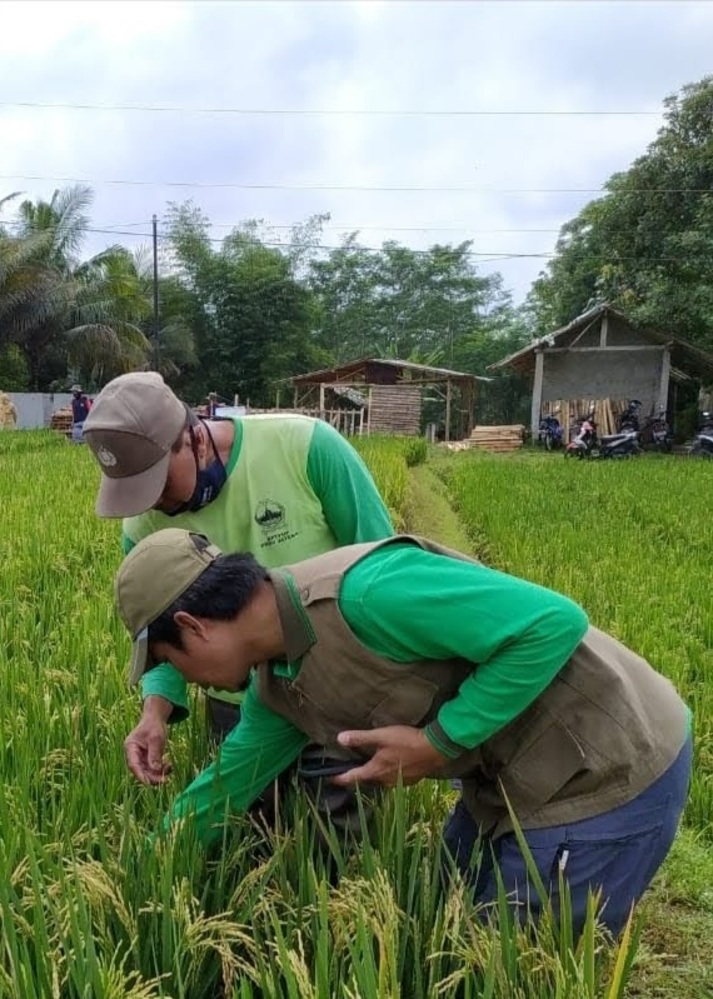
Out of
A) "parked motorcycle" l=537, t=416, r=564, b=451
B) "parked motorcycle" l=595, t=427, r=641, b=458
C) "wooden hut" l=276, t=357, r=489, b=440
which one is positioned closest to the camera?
"parked motorcycle" l=595, t=427, r=641, b=458

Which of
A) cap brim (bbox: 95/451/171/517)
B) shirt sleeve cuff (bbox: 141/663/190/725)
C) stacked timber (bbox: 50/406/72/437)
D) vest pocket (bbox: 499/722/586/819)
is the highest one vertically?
cap brim (bbox: 95/451/171/517)

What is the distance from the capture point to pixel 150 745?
1829mm

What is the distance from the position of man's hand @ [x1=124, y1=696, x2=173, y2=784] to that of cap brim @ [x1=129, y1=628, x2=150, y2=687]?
44 cm

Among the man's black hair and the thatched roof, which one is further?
the thatched roof

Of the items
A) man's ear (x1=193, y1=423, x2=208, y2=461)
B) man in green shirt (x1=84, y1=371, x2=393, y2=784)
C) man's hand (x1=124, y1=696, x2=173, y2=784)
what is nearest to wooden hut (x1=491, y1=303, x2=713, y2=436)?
man in green shirt (x1=84, y1=371, x2=393, y2=784)

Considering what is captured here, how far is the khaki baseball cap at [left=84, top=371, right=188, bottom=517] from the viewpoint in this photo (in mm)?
1688

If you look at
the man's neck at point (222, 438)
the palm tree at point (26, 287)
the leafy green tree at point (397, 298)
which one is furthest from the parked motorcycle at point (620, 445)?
the leafy green tree at point (397, 298)

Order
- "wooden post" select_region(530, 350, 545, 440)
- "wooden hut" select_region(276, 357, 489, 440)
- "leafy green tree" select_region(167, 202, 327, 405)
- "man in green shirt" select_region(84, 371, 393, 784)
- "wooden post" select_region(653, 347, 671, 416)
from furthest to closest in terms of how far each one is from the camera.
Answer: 1. "leafy green tree" select_region(167, 202, 327, 405)
2. "wooden hut" select_region(276, 357, 489, 440)
3. "wooden post" select_region(530, 350, 545, 440)
4. "wooden post" select_region(653, 347, 671, 416)
5. "man in green shirt" select_region(84, 371, 393, 784)

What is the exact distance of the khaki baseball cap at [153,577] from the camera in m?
1.30

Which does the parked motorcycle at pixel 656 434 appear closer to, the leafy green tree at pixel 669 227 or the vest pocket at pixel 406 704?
the leafy green tree at pixel 669 227

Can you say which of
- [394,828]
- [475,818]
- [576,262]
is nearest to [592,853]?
[475,818]

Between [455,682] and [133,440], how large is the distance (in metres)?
0.78

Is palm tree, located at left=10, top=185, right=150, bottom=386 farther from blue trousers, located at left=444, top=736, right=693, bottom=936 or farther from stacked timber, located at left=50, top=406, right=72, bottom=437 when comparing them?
blue trousers, located at left=444, top=736, right=693, bottom=936

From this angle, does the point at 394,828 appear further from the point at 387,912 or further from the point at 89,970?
the point at 89,970
